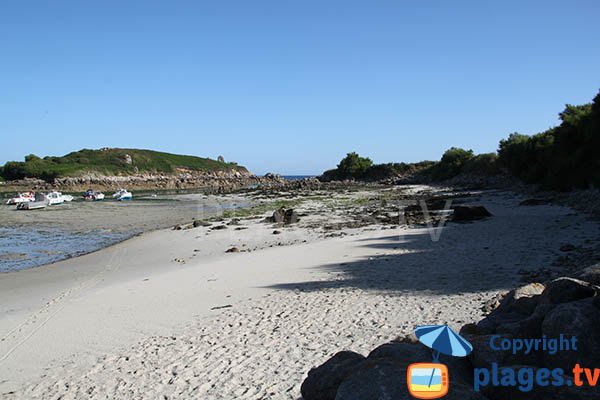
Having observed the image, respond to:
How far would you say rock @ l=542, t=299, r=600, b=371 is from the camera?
12.1 ft

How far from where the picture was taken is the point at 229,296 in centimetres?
1026

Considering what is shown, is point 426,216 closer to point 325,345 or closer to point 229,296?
point 229,296

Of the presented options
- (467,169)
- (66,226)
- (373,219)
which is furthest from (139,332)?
(467,169)

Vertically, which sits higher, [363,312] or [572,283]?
[572,283]

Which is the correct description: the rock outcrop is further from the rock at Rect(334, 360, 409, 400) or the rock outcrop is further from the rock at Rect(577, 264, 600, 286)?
the rock at Rect(577, 264, 600, 286)

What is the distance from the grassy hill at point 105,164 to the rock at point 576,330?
114850mm

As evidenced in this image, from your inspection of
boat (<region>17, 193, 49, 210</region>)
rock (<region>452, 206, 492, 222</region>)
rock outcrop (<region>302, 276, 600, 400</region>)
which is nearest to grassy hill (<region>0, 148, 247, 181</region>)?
boat (<region>17, 193, 49, 210</region>)

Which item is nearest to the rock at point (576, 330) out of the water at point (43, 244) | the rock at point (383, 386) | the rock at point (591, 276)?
the rock at point (383, 386)

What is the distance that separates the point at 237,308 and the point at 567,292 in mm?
6271

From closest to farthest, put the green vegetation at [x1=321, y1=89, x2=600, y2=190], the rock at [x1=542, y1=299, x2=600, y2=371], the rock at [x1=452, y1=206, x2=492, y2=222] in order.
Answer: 1. the rock at [x1=542, y1=299, x2=600, y2=371]
2. the rock at [x1=452, y1=206, x2=492, y2=222]
3. the green vegetation at [x1=321, y1=89, x2=600, y2=190]

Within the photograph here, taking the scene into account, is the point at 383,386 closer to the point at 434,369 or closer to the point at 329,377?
the point at 434,369

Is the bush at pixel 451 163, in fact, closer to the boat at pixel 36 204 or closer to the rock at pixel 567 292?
the boat at pixel 36 204

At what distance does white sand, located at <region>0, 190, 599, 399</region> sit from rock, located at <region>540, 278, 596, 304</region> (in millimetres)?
2382

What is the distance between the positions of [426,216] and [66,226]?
2445cm
